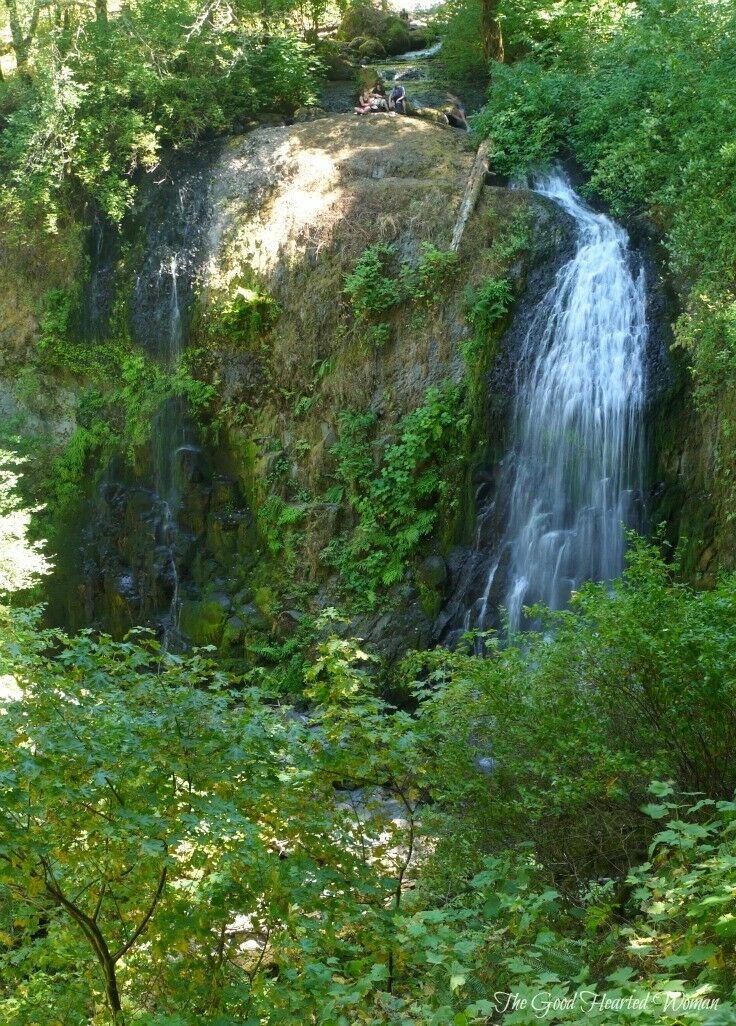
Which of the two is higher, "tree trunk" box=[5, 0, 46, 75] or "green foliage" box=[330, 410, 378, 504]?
"tree trunk" box=[5, 0, 46, 75]

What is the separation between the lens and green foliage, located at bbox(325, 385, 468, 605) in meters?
13.2

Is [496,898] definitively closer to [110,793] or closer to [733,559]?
[110,793]

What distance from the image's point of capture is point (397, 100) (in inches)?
714

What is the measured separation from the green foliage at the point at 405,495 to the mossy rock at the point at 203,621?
6.81 feet

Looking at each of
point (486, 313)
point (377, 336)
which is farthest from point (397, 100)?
point (486, 313)

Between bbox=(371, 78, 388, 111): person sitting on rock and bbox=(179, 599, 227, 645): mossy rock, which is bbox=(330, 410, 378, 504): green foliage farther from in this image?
bbox=(371, 78, 388, 111): person sitting on rock

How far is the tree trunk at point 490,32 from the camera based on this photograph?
63.6 feet

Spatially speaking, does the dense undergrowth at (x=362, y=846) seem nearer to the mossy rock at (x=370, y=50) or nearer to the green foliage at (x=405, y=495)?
the green foliage at (x=405, y=495)

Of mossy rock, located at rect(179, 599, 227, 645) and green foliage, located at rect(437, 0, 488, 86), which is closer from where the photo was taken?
mossy rock, located at rect(179, 599, 227, 645)

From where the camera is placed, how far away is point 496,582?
12172 mm

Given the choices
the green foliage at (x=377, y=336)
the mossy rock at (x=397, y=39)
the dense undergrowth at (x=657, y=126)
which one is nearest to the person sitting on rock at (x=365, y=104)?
the dense undergrowth at (x=657, y=126)

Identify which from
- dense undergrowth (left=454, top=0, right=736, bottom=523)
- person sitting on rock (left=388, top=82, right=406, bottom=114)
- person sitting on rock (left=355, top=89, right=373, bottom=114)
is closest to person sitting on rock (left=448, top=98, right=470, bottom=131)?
person sitting on rock (left=388, top=82, right=406, bottom=114)

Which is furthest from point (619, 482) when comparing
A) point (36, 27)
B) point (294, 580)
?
point (36, 27)

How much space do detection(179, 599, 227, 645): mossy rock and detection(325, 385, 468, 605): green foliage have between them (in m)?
2.08
